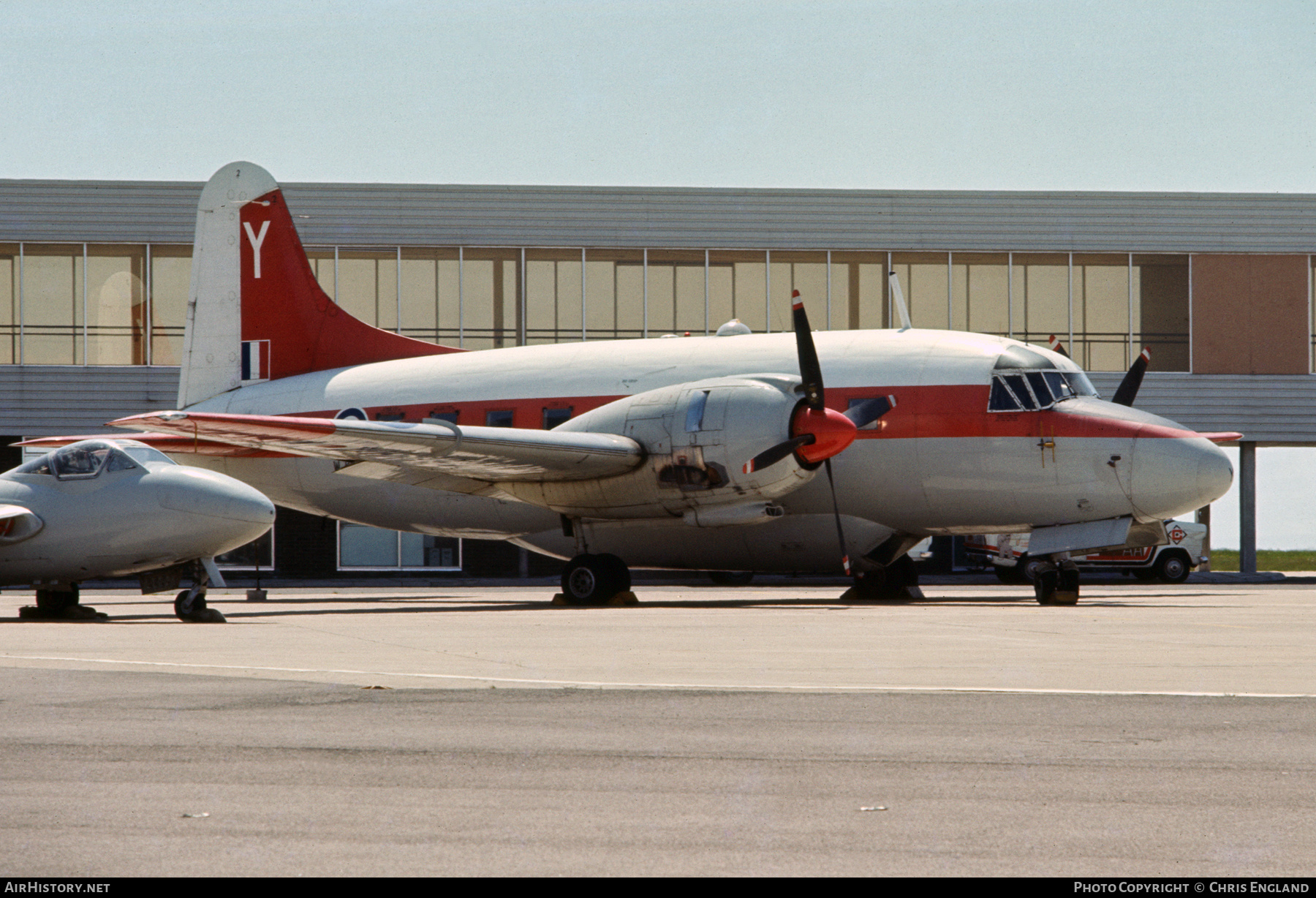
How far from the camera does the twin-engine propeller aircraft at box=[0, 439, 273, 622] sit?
17859mm

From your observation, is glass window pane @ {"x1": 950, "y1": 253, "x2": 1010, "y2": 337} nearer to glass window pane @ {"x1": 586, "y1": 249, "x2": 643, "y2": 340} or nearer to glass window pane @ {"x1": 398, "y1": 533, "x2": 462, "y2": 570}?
glass window pane @ {"x1": 586, "y1": 249, "x2": 643, "y2": 340}

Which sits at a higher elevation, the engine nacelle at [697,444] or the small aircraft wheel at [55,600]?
the engine nacelle at [697,444]

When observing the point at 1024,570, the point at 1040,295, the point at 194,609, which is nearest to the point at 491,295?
the point at 1040,295

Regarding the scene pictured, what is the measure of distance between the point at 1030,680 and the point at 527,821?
563 centimetres

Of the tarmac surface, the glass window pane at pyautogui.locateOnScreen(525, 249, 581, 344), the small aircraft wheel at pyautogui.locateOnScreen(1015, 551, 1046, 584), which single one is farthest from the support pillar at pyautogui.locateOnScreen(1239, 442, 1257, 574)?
the tarmac surface

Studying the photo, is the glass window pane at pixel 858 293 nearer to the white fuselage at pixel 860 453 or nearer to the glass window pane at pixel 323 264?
the glass window pane at pixel 323 264

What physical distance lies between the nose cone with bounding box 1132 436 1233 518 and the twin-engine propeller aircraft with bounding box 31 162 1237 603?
32 millimetres

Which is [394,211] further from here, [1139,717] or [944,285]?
[1139,717]

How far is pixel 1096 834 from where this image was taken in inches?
212

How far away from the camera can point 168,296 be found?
40656mm

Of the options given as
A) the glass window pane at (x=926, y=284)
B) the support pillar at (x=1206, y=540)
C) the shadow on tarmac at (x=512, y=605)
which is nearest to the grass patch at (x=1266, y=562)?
the support pillar at (x=1206, y=540)

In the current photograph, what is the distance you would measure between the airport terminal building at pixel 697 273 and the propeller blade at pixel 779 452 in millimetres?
21049

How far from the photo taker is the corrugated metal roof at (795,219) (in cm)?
4097

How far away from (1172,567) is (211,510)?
29.1 meters
